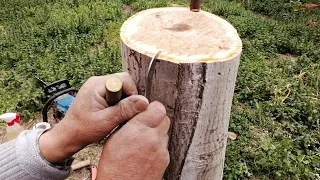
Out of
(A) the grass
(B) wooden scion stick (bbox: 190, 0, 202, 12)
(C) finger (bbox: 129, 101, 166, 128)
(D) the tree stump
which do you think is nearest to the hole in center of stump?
(D) the tree stump

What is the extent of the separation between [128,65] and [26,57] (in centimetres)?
383

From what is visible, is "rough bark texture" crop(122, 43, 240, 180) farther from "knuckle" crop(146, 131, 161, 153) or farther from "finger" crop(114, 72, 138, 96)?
"knuckle" crop(146, 131, 161, 153)

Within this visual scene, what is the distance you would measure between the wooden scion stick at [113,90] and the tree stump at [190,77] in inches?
8.7

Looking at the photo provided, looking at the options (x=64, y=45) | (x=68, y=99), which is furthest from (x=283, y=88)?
(x=64, y=45)

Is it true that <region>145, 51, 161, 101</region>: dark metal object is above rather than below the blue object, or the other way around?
above

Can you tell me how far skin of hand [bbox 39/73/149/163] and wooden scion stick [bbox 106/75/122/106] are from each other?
0.02 meters

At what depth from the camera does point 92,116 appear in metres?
1.20

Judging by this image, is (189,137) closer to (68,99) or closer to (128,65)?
(128,65)

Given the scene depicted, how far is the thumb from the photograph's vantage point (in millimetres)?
1174

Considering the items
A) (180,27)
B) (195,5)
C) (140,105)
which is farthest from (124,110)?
(195,5)

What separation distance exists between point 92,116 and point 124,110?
120 millimetres

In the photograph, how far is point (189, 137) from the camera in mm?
1466

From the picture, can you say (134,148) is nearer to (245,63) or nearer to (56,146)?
(56,146)

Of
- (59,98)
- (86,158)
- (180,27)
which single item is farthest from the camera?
(59,98)
